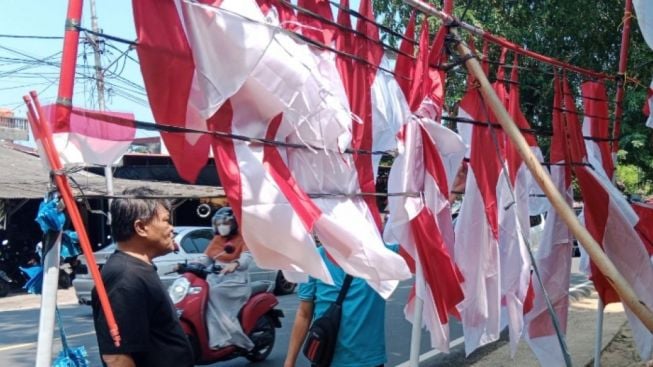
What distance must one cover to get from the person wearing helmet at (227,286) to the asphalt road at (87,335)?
724 mm

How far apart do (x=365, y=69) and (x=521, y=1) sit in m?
7.22

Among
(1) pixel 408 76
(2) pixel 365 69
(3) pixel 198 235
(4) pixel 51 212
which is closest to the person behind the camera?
(4) pixel 51 212

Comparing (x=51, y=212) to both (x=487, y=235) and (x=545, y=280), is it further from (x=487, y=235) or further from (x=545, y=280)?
(x=545, y=280)

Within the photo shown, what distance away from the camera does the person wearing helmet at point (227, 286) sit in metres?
7.03

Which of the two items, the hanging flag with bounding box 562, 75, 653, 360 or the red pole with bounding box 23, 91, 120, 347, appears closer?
the red pole with bounding box 23, 91, 120, 347

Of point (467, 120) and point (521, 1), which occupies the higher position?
point (521, 1)

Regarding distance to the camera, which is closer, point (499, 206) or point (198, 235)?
point (499, 206)

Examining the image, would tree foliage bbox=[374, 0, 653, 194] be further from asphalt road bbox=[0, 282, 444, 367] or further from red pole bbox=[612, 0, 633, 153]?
red pole bbox=[612, 0, 633, 153]

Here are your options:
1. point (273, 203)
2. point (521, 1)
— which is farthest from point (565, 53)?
point (273, 203)

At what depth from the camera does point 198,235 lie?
41.1 feet

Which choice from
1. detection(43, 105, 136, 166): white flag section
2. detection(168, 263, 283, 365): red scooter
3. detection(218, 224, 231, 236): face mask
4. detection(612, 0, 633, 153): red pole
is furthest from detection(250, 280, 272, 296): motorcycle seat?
detection(43, 105, 136, 166): white flag section

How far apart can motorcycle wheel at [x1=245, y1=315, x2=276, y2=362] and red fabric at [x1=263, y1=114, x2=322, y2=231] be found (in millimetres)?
5158

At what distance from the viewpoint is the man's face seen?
2898 millimetres

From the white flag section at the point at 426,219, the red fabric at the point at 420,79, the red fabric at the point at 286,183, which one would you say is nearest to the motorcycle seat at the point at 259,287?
the white flag section at the point at 426,219
